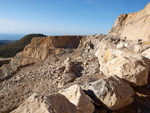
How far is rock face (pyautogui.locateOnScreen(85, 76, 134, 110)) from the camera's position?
2.53 m

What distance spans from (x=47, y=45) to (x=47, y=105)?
18264 millimetres

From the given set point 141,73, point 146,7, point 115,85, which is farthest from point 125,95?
point 146,7

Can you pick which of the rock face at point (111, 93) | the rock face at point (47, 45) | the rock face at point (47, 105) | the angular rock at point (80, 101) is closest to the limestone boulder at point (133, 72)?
the rock face at point (111, 93)

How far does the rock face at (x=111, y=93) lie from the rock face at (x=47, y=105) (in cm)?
82

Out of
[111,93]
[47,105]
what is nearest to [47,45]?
[111,93]

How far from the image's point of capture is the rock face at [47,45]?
18.0m

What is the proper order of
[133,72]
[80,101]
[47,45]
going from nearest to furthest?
1. [80,101]
2. [133,72]
3. [47,45]

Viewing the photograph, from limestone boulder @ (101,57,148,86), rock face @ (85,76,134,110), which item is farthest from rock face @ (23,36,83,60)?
rock face @ (85,76,134,110)

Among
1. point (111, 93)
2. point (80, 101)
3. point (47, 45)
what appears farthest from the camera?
point (47, 45)

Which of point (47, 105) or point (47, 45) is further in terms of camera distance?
point (47, 45)

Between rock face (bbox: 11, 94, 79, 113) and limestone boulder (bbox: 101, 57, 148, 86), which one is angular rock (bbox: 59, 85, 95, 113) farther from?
limestone boulder (bbox: 101, 57, 148, 86)

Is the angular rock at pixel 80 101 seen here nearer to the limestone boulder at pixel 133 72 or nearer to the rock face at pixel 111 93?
the rock face at pixel 111 93

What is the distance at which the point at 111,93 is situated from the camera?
2.55m

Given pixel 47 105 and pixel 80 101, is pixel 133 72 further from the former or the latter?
pixel 47 105
